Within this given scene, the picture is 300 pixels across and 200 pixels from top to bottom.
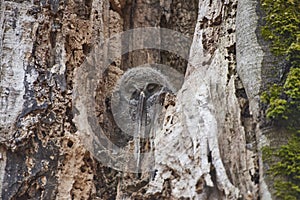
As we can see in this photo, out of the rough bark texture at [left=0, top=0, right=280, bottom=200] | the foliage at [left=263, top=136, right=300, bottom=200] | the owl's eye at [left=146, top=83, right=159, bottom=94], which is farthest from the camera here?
the owl's eye at [left=146, top=83, right=159, bottom=94]

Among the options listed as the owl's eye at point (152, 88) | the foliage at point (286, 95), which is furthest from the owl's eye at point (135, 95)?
the foliage at point (286, 95)

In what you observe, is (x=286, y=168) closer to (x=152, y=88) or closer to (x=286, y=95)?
(x=286, y=95)

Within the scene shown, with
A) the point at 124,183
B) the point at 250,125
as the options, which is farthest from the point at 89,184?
the point at 250,125

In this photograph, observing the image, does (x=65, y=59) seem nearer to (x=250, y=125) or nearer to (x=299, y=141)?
(x=250, y=125)

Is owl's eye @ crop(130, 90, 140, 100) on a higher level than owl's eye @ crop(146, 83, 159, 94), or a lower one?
lower

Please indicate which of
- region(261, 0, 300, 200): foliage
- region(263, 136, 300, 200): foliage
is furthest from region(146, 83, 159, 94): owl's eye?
region(263, 136, 300, 200): foliage

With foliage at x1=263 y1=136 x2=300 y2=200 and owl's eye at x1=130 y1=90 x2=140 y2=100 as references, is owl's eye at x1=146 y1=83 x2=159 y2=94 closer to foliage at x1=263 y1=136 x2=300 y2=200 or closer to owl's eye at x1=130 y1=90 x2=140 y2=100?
owl's eye at x1=130 y1=90 x2=140 y2=100

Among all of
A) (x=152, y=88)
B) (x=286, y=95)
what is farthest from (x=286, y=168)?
(x=152, y=88)
